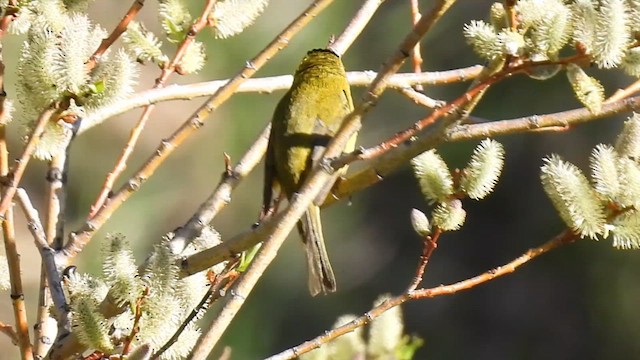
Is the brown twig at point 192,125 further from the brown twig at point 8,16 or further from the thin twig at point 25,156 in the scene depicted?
the brown twig at point 8,16

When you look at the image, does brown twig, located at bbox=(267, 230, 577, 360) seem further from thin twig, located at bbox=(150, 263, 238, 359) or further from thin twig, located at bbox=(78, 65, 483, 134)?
thin twig, located at bbox=(78, 65, 483, 134)

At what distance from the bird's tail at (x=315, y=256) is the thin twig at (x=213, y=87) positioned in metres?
0.20

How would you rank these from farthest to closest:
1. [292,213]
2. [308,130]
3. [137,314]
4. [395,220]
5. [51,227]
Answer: [395,220], [308,130], [51,227], [292,213], [137,314]

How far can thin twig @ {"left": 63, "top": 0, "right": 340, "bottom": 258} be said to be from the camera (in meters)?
1.16

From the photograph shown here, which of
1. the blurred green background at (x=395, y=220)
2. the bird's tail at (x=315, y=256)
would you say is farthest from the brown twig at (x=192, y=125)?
the blurred green background at (x=395, y=220)

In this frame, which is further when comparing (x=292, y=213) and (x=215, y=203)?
(x=215, y=203)

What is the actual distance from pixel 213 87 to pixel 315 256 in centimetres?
32

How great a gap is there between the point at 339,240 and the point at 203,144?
2.40ft

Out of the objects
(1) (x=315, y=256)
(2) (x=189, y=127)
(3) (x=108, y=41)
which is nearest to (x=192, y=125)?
(2) (x=189, y=127)

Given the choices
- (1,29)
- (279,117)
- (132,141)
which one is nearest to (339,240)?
(279,117)

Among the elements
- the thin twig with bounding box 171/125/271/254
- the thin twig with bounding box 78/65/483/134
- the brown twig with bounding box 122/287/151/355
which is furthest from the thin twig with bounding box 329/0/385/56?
the brown twig with bounding box 122/287/151/355

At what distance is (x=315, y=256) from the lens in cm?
153

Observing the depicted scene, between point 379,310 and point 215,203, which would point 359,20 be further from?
point 379,310

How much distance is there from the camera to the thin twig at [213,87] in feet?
4.13
